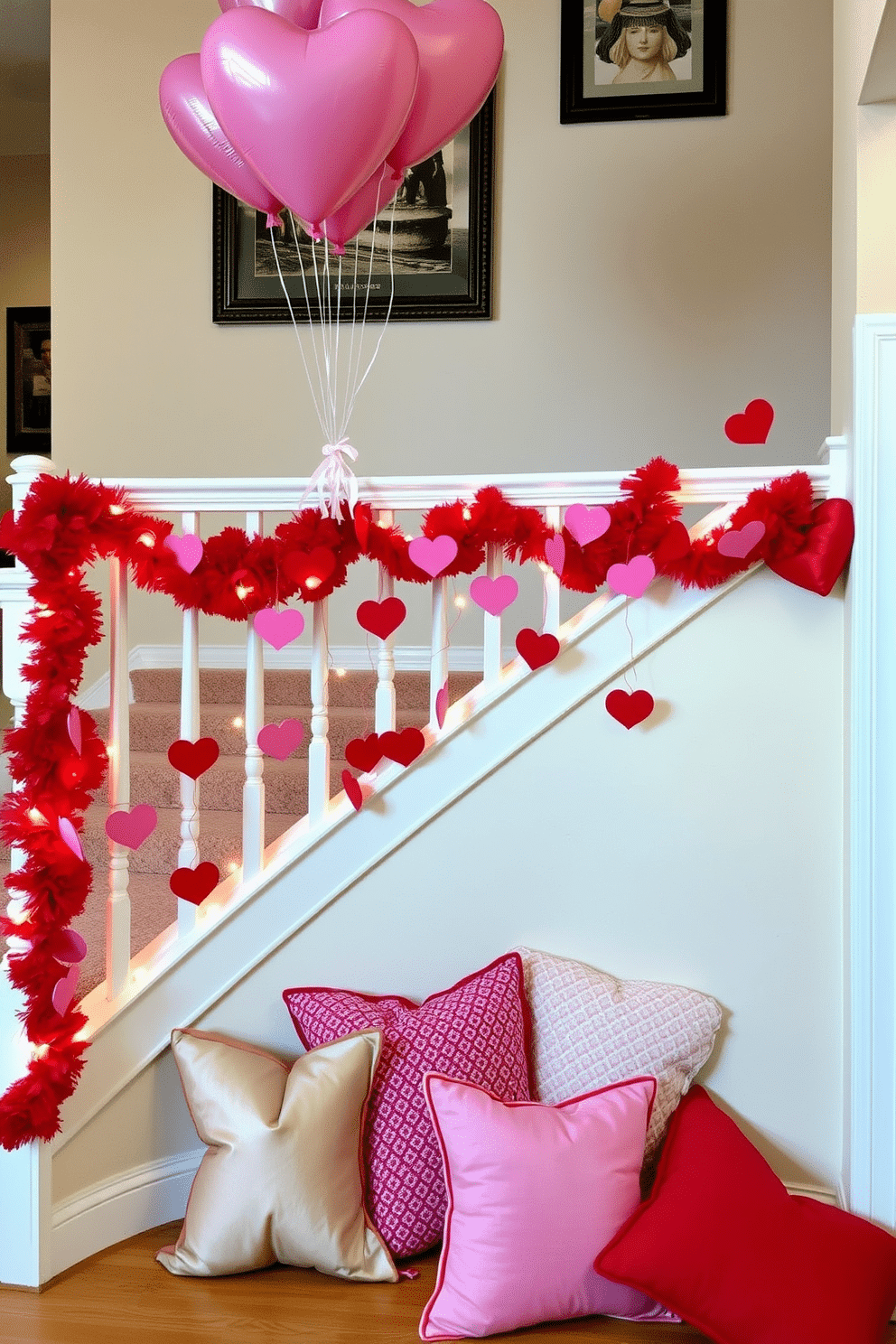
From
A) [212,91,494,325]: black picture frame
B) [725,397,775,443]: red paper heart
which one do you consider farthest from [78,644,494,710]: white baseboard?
[725,397,775,443]: red paper heart

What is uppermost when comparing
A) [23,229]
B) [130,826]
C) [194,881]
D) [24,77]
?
[24,77]

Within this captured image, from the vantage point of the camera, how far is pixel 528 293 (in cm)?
358

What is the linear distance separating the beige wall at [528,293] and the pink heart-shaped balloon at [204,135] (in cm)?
154

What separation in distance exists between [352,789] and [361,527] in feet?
1.49

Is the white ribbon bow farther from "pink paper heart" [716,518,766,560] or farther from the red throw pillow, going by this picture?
the red throw pillow

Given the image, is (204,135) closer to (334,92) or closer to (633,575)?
(334,92)

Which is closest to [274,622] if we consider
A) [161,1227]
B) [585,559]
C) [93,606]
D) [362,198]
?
[93,606]

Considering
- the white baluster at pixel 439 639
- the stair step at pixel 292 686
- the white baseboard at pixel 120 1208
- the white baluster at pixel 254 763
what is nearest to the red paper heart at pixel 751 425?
the white baluster at pixel 439 639

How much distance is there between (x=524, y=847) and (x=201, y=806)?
1.02 m

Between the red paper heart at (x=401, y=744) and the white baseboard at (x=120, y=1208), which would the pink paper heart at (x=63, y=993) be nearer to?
the white baseboard at (x=120, y=1208)

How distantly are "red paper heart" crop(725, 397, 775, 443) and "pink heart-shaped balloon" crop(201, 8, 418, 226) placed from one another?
0.72 metres

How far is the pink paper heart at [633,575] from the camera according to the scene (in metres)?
1.94

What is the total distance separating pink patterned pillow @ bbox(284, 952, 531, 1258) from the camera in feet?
6.10

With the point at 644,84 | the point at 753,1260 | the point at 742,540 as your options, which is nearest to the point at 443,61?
the point at 742,540
